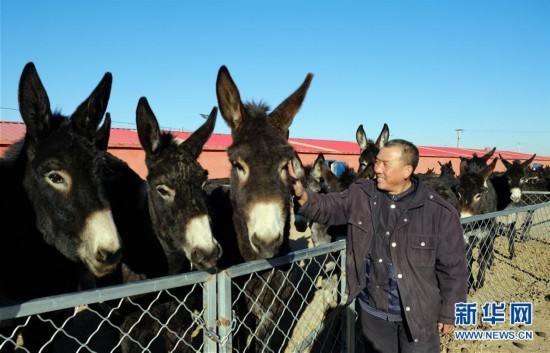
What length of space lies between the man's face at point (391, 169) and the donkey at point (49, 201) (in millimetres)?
2033

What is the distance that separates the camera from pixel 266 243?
8.14 feet

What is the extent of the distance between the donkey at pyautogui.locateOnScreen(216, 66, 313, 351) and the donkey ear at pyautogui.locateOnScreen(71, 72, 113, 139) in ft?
3.19

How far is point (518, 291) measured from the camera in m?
6.72

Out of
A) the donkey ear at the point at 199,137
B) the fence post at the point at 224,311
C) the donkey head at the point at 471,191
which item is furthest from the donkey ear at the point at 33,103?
the donkey head at the point at 471,191

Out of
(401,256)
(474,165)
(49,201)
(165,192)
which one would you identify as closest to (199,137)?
(165,192)

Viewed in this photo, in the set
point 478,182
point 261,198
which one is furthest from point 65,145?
point 478,182

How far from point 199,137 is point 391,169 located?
1848mm

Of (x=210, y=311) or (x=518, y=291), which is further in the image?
(x=518, y=291)

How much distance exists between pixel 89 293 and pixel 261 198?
1.33 m

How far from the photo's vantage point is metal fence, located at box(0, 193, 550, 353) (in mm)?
1859

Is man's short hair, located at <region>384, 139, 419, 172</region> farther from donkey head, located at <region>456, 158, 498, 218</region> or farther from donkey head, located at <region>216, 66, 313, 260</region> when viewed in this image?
donkey head, located at <region>456, 158, 498, 218</region>

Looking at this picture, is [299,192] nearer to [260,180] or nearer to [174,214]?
[260,180]

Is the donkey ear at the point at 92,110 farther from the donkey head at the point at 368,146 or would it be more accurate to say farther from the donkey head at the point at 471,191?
the donkey head at the point at 471,191

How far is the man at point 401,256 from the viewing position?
8.91ft
